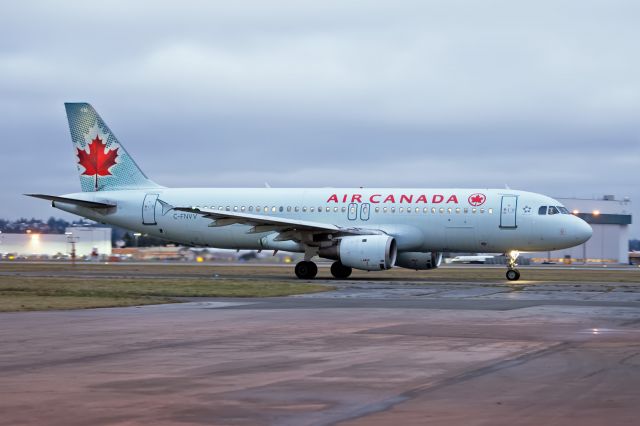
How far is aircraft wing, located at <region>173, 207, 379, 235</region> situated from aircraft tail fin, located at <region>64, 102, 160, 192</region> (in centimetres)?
747

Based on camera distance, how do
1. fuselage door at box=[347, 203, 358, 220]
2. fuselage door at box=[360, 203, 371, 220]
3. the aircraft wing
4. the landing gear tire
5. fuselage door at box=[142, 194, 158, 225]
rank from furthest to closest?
fuselage door at box=[142, 194, 158, 225] < fuselage door at box=[347, 203, 358, 220] < fuselage door at box=[360, 203, 371, 220] < the landing gear tire < the aircraft wing

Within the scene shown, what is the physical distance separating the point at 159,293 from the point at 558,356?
58.0ft

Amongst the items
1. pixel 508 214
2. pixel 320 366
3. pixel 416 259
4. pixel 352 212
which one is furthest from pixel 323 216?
pixel 320 366

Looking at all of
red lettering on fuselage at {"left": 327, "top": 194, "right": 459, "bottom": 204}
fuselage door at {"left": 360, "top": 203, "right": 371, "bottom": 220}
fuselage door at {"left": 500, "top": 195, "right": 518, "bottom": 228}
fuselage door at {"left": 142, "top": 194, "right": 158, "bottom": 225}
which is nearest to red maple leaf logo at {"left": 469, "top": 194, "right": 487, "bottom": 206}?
Answer: red lettering on fuselage at {"left": 327, "top": 194, "right": 459, "bottom": 204}

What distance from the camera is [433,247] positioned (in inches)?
1718

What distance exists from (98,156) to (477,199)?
19.3 m

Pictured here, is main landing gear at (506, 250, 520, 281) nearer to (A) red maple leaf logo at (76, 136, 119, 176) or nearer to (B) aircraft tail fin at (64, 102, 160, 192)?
(B) aircraft tail fin at (64, 102, 160, 192)

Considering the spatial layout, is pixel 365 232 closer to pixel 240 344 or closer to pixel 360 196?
pixel 360 196

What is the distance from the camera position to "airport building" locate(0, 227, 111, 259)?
389 feet

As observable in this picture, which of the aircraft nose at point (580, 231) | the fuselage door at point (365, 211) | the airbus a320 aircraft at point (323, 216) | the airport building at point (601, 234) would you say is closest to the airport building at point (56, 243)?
the airport building at point (601, 234)

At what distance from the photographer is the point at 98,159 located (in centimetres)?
4928

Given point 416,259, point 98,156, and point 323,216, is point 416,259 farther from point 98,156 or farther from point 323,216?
point 98,156

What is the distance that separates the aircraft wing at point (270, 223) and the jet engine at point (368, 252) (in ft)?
2.52

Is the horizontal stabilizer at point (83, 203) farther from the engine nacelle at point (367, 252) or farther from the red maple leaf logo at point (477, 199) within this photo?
the red maple leaf logo at point (477, 199)
